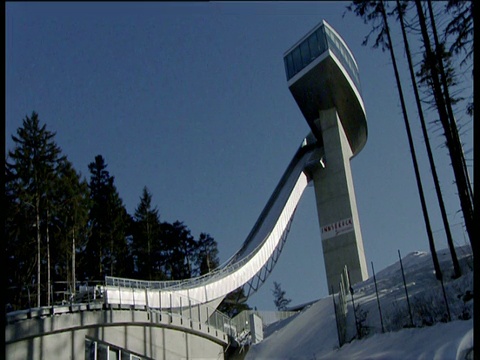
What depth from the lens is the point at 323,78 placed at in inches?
1834

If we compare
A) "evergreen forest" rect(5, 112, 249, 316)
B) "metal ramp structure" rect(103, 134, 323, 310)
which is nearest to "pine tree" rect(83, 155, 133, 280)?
"evergreen forest" rect(5, 112, 249, 316)

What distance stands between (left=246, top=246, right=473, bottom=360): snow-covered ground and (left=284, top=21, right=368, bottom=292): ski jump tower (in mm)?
13802

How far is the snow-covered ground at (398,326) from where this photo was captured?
A: 15047 mm

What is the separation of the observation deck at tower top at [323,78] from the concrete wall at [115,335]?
2776 centimetres

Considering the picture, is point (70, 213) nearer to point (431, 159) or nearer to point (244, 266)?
point (244, 266)

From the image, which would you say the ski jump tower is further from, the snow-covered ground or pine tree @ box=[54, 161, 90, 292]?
pine tree @ box=[54, 161, 90, 292]

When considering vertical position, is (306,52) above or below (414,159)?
above

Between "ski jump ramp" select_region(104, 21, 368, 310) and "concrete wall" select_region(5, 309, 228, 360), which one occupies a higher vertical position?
"ski jump ramp" select_region(104, 21, 368, 310)

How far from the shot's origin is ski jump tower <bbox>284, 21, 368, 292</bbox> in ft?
138

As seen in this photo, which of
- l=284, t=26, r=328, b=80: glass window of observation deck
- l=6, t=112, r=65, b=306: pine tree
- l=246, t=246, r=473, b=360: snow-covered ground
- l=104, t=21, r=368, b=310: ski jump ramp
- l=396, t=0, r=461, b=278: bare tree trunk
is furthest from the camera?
l=284, t=26, r=328, b=80: glass window of observation deck

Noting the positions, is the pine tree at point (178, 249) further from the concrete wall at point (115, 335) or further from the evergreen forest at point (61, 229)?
the concrete wall at point (115, 335)

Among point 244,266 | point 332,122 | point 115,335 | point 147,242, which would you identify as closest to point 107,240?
point 147,242

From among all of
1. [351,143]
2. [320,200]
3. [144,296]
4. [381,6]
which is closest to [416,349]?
[144,296]

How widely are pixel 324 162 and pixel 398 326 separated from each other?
95.8 ft
